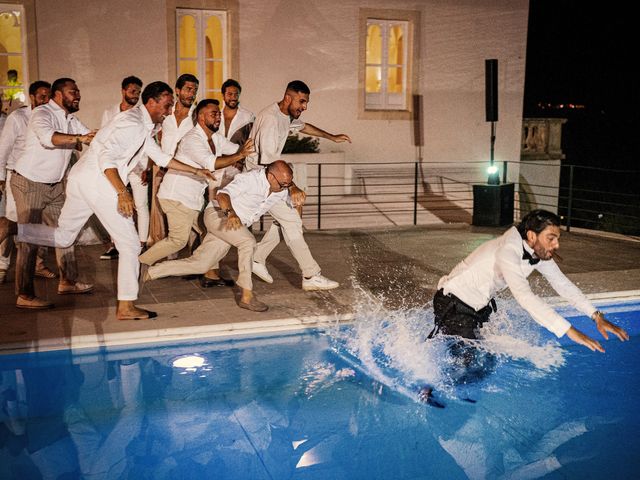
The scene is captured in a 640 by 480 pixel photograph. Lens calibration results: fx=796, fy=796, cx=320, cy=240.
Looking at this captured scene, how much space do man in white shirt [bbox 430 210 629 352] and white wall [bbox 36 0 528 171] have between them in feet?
25.6

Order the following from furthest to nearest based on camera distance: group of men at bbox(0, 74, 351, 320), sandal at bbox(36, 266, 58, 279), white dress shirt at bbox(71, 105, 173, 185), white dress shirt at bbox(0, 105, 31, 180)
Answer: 1. sandal at bbox(36, 266, 58, 279)
2. white dress shirt at bbox(0, 105, 31, 180)
3. group of men at bbox(0, 74, 351, 320)
4. white dress shirt at bbox(71, 105, 173, 185)

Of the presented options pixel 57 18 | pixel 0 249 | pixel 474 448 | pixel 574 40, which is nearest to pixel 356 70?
pixel 57 18

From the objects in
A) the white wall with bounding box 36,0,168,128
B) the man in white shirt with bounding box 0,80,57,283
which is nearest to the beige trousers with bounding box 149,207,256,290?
the man in white shirt with bounding box 0,80,57,283

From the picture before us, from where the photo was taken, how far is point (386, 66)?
44.3 feet

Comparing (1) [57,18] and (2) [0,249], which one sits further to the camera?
(1) [57,18]

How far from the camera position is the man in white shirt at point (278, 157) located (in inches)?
295

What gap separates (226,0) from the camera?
12062 mm

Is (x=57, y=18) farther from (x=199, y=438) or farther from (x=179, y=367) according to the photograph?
(x=199, y=438)

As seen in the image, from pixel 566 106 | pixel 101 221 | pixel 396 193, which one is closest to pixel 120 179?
pixel 101 221

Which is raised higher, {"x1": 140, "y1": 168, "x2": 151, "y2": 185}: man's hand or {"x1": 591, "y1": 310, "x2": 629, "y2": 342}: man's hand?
{"x1": 140, "y1": 168, "x2": 151, "y2": 185}: man's hand

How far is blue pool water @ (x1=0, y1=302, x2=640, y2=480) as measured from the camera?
426cm

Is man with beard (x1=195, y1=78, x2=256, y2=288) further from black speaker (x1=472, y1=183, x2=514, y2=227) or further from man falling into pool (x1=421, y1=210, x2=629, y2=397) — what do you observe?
black speaker (x1=472, y1=183, x2=514, y2=227)

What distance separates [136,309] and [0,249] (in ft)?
7.38

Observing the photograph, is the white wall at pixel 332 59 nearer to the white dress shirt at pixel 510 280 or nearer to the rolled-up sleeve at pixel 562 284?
the white dress shirt at pixel 510 280
